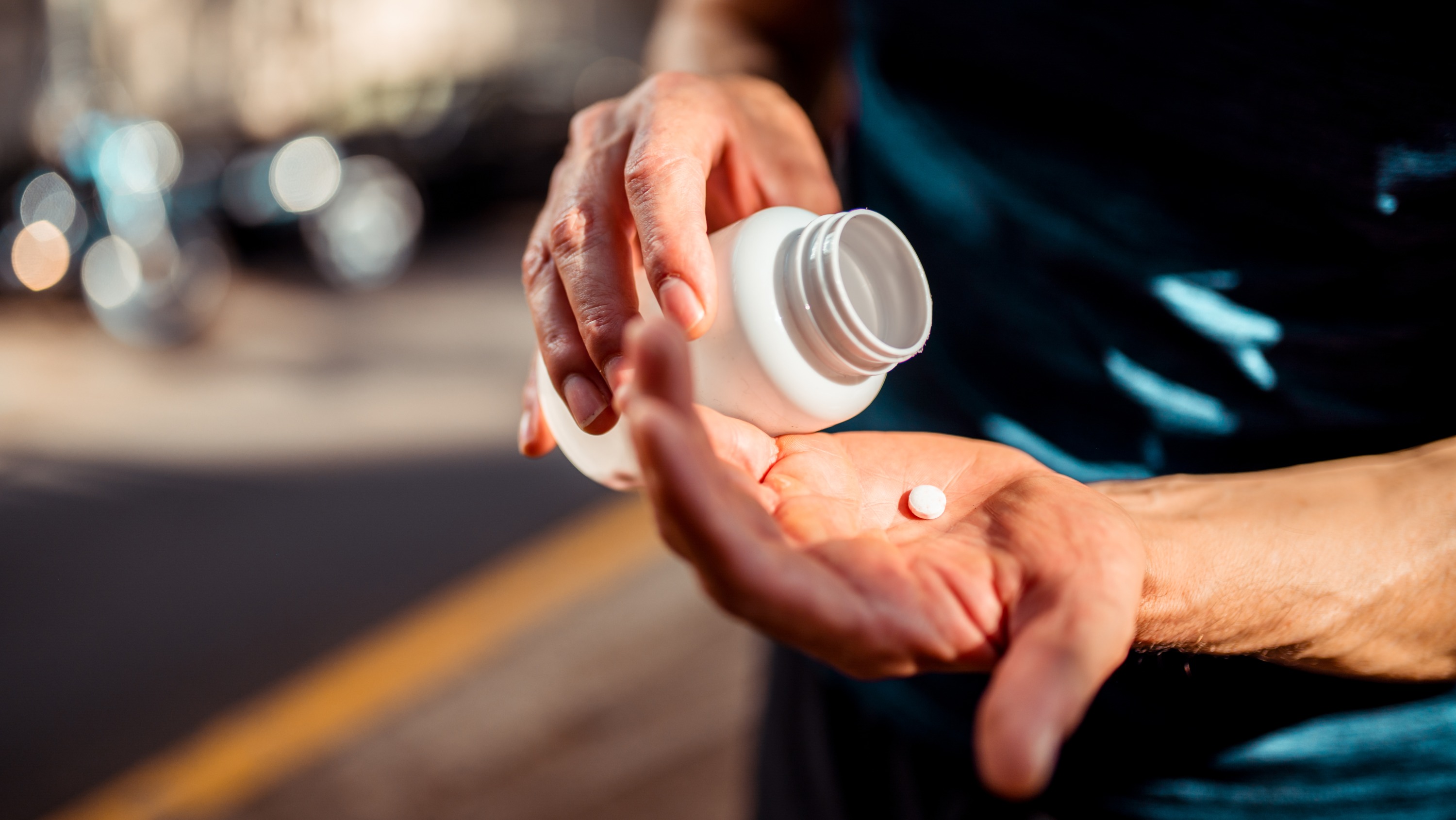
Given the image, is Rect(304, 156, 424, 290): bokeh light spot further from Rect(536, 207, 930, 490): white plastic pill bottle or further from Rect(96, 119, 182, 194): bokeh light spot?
Rect(536, 207, 930, 490): white plastic pill bottle

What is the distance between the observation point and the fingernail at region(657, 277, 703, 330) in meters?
0.87

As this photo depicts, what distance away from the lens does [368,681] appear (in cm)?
301

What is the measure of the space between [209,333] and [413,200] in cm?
229

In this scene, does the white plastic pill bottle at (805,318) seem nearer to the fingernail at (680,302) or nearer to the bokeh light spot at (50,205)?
the fingernail at (680,302)

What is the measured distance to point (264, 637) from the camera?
10.5 ft

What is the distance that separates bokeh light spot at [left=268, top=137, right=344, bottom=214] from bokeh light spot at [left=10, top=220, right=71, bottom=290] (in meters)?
1.44

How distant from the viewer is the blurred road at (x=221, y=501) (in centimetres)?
297

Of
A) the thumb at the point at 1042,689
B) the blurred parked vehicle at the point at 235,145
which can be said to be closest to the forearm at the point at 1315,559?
the thumb at the point at 1042,689

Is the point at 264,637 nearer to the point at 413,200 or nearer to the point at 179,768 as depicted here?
the point at 179,768

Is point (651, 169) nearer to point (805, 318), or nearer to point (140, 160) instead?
point (805, 318)

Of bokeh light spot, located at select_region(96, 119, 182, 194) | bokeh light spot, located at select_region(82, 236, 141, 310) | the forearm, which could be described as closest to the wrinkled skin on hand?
the forearm

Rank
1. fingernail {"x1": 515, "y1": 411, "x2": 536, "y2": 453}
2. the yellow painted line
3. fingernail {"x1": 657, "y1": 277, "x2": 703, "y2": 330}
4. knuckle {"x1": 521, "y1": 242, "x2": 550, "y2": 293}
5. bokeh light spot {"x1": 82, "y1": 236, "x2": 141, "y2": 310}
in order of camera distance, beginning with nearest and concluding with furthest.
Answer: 1. fingernail {"x1": 657, "y1": 277, "x2": 703, "y2": 330}
2. knuckle {"x1": 521, "y1": 242, "x2": 550, "y2": 293}
3. fingernail {"x1": 515, "y1": 411, "x2": 536, "y2": 453}
4. the yellow painted line
5. bokeh light spot {"x1": 82, "y1": 236, "x2": 141, "y2": 310}

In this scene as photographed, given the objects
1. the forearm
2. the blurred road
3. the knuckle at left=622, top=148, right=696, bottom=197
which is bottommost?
the blurred road

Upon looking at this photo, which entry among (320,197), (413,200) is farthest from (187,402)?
(413,200)
